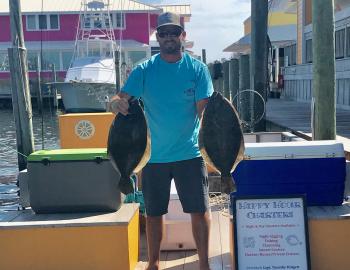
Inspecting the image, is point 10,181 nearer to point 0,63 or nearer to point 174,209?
point 174,209

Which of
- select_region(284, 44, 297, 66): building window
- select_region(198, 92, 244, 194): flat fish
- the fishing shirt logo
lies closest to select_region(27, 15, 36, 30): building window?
select_region(284, 44, 297, 66): building window

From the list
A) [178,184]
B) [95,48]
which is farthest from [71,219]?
[95,48]

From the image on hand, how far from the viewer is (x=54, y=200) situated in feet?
11.4

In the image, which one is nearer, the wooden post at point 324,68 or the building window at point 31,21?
the wooden post at point 324,68

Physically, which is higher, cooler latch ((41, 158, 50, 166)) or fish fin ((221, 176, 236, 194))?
cooler latch ((41, 158, 50, 166))

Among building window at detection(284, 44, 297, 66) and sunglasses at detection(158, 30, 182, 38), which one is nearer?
sunglasses at detection(158, 30, 182, 38)

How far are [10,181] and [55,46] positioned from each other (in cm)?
2637

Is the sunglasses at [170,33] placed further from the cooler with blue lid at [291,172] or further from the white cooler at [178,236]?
the white cooler at [178,236]

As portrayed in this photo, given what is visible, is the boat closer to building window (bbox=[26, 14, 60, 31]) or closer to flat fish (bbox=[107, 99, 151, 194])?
building window (bbox=[26, 14, 60, 31])

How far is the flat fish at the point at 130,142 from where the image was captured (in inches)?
108

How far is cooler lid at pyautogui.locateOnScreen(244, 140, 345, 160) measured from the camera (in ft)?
11.1

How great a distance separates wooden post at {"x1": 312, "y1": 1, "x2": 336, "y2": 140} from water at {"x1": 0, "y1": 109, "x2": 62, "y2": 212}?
3.85 metres

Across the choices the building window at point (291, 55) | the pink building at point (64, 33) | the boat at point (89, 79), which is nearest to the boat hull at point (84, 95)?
the boat at point (89, 79)

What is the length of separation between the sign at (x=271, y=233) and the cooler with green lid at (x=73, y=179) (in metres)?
0.93
